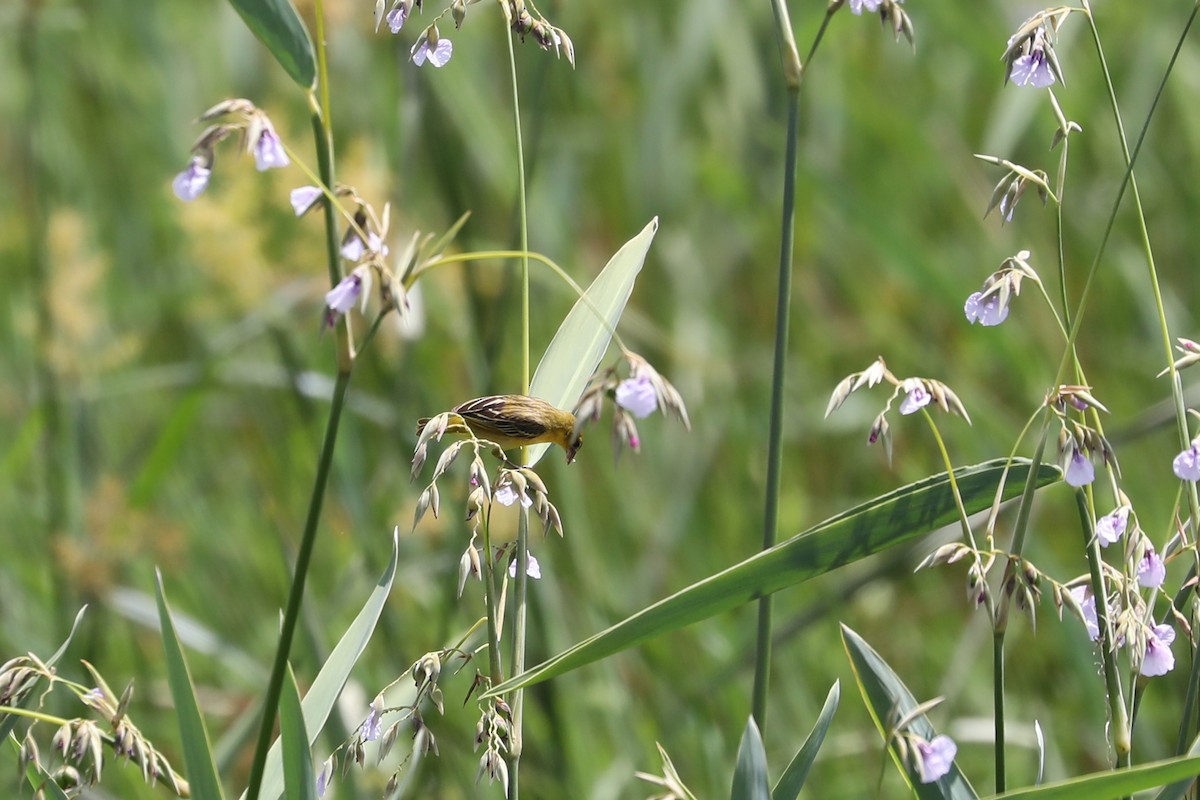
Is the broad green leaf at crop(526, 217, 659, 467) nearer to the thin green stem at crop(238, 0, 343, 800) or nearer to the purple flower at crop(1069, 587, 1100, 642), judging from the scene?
the thin green stem at crop(238, 0, 343, 800)

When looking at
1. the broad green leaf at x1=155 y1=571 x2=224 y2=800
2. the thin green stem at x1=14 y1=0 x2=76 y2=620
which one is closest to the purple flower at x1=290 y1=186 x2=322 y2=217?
the broad green leaf at x1=155 y1=571 x2=224 y2=800

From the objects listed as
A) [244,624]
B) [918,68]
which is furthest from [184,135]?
[918,68]

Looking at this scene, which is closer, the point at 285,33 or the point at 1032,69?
the point at 285,33

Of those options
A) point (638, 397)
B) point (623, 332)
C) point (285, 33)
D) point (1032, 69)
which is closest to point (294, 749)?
point (638, 397)

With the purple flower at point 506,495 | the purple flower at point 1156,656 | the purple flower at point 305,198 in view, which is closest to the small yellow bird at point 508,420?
the purple flower at point 506,495

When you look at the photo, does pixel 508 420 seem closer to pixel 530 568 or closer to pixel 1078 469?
pixel 530 568

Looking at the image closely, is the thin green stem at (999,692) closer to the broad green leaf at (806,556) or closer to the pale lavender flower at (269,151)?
the broad green leaf at (806,556)
